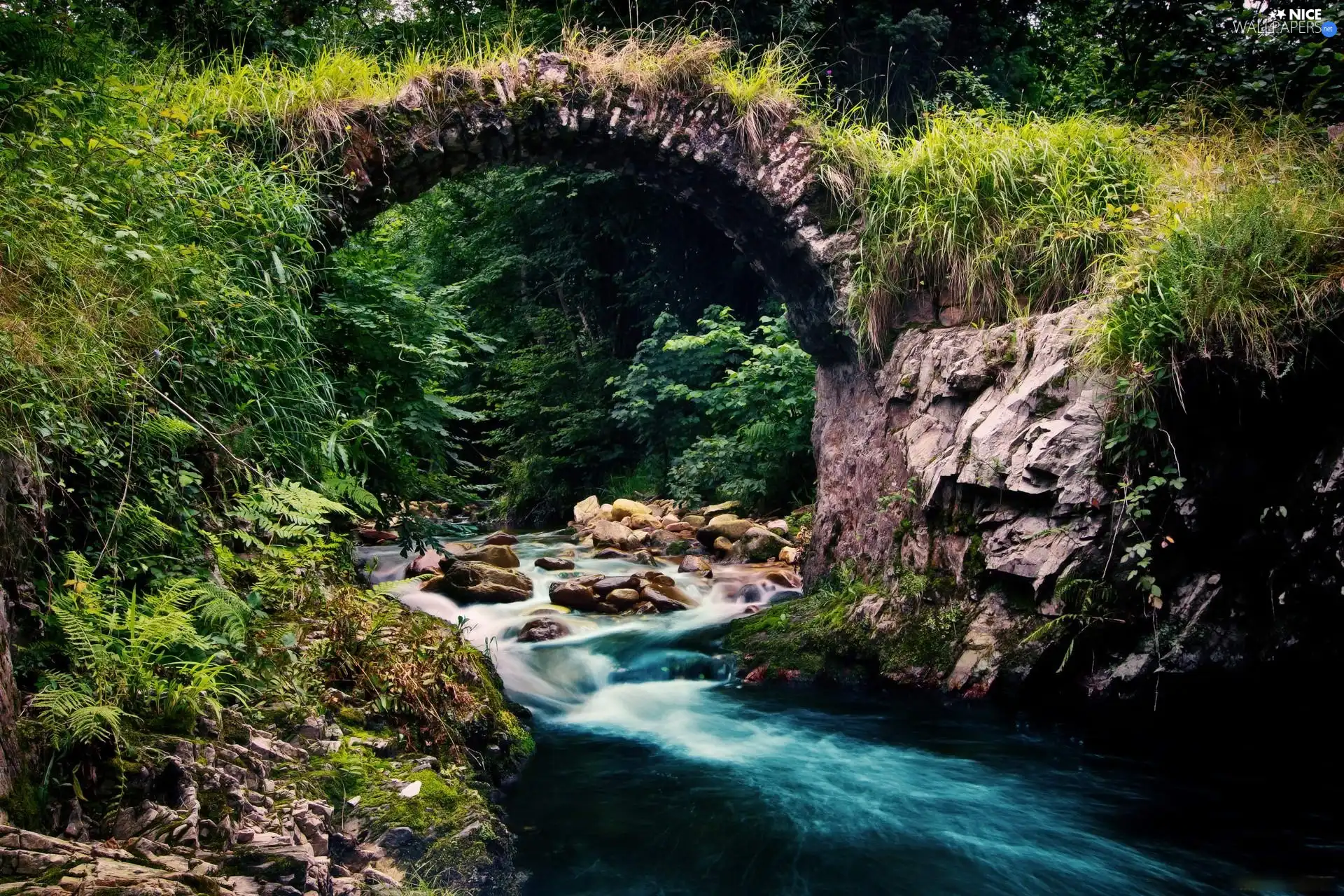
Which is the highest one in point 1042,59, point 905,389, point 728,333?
point 1042,59

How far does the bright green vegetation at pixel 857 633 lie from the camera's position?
245 inches

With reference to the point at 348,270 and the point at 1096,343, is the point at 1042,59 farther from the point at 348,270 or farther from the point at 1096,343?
the point at 348,270

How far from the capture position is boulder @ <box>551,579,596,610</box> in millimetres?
8789

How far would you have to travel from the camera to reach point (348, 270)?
6336 millimetres

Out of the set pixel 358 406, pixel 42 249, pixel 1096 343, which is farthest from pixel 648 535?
pixel 42 249

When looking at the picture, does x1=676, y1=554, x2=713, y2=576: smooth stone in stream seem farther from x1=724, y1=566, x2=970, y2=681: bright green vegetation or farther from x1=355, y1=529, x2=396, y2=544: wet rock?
x1=355, y1=529, x2=396, y2=544: wet rock

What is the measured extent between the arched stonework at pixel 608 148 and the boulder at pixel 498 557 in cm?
425

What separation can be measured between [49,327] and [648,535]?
9056 millimetres

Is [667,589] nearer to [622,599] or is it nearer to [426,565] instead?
[622,599]

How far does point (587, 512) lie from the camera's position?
14125mm

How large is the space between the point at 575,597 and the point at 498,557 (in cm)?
183

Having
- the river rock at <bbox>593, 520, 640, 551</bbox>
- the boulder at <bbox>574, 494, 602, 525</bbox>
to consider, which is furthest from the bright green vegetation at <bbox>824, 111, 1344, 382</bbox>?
the boulder at <bbox>574, 494, 602, 525</bbox>

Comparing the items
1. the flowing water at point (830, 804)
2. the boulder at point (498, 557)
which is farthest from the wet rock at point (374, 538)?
the flowing water at point (830, 804)

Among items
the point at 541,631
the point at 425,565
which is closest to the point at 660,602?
the point at 541,631
